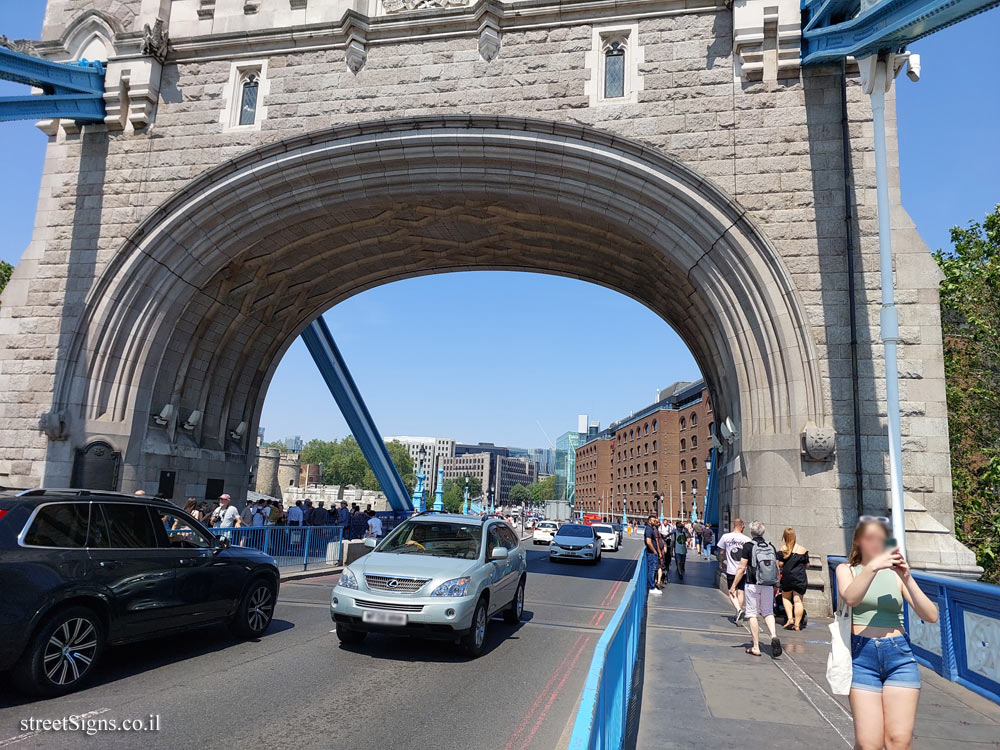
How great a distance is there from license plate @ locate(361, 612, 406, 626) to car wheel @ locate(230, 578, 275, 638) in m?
1.66

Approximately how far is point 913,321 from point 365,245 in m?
12.7

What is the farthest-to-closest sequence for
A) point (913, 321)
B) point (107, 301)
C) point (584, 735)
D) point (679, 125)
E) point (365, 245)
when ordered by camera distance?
point (365, 245), point (107, 301), point (679, 125), point (913, 321), point (584, 735)

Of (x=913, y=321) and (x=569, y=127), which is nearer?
(x=913, y=321)

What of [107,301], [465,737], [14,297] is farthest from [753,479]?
[14,297]

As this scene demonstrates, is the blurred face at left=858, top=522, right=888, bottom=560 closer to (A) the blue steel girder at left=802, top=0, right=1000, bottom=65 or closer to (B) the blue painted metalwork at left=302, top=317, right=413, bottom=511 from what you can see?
(A) the blue steel girder at left=802, top=0, right=1000, bottom=65

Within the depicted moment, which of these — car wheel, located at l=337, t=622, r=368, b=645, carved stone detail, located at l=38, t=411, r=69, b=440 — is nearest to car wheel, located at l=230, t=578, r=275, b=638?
car wheel, located at l=337, t=622, r=368, b=645

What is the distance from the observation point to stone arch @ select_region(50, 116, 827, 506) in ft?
40.4

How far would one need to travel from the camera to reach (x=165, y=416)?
1529 cm

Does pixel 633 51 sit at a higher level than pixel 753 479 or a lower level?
higher

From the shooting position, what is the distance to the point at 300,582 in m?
13.0

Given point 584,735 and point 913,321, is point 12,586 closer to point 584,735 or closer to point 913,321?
point 584,735

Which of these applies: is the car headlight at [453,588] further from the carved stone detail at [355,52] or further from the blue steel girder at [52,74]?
the blue steel girder at [52,74]

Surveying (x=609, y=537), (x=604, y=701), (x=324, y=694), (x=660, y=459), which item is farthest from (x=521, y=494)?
(x=604, y=701)

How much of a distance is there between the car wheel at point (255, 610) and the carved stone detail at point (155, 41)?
42.9 feet
